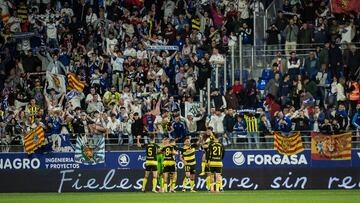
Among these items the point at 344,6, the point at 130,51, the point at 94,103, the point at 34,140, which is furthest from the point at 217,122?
the point at 344,6

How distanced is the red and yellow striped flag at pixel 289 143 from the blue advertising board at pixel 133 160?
0.69 feet

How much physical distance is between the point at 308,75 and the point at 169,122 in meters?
5.64

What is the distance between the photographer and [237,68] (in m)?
37.2

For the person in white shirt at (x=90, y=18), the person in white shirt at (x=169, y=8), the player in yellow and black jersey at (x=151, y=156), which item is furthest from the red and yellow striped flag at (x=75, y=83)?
the player in yellow and black jersey at (x=151, y=156)

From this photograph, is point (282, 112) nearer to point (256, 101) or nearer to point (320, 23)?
point (256, 101)

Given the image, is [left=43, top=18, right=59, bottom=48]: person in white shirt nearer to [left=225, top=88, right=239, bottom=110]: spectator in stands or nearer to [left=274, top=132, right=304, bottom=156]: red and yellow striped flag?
[left=225, top=88, right=239, bottom=110]: spectator in stands

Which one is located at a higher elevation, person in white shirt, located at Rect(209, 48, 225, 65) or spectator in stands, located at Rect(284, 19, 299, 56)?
spectator in stands, located at Rect(284, 19, 299, 56)

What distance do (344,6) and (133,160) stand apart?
10.8 metres

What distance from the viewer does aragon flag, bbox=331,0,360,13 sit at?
3878 centimetres

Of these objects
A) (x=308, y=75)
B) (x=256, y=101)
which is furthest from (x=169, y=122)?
(x=308, y=75)

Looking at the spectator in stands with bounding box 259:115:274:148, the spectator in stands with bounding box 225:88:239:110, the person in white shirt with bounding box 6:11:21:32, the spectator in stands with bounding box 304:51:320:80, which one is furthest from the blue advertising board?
the person in white shirt with bounding box 6:11:21:32

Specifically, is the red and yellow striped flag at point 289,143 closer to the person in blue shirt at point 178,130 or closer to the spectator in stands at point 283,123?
the spectator in stands at point 283,123

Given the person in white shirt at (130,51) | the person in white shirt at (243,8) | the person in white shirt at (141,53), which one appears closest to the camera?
the person in white shirt at (141,53)

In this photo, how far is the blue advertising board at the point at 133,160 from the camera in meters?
34.1
